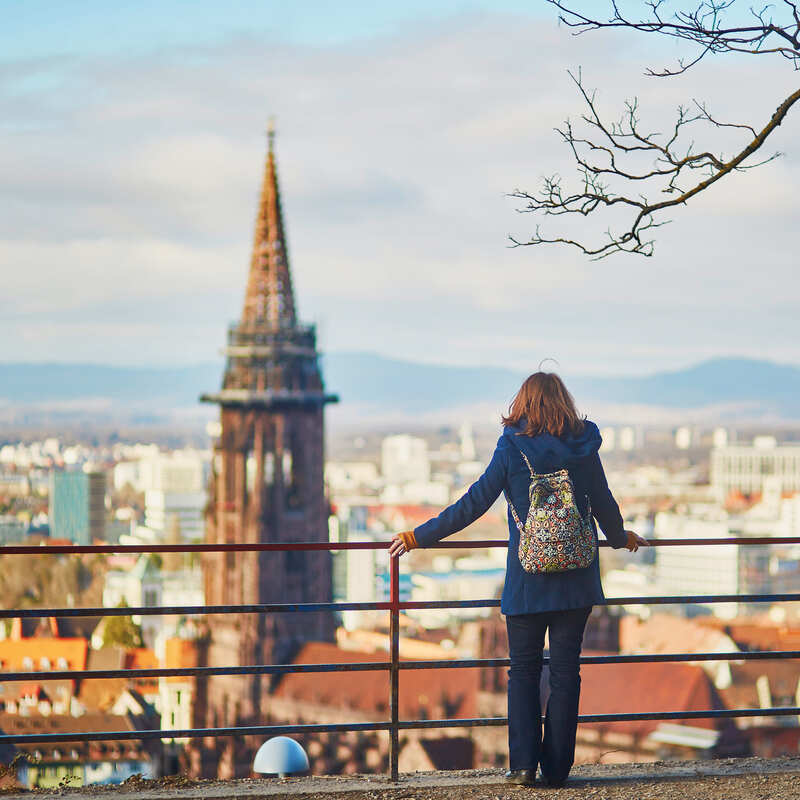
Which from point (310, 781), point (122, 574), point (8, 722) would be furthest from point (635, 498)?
point (310, 781)

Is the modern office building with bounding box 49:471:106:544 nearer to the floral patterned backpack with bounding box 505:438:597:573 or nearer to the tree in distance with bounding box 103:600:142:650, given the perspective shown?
the tree in distance with bounding box 103:600:142:650

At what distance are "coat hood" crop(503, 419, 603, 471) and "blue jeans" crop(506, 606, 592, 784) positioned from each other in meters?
0.57

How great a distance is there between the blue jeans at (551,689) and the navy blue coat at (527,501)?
0.09 m

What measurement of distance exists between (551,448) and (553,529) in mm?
300

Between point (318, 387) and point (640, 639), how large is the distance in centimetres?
2130

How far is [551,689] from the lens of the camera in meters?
4.91

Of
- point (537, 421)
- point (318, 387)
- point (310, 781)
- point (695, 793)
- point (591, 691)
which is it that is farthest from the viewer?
point (318, 387)

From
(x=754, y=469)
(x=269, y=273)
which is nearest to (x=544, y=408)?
(x=269, y=273)

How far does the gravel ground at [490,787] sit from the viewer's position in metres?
5.08

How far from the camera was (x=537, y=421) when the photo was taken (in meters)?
4.71

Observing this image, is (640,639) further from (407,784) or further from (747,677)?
(407,784)

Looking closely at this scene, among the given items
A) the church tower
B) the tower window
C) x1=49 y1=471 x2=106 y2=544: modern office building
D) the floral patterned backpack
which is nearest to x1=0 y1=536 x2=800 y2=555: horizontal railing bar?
the floral patterned backpack

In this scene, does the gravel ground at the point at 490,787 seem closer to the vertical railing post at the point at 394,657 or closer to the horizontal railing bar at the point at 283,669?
the vertical railing post at the point at 394,657

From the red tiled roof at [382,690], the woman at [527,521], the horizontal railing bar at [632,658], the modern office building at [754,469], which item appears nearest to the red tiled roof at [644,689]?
the red tiled roof at [382,690]
